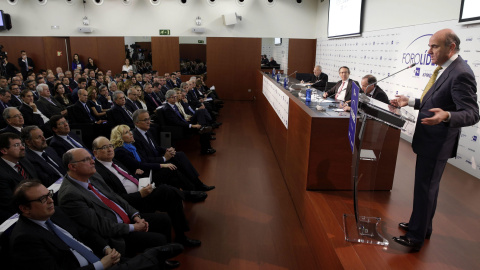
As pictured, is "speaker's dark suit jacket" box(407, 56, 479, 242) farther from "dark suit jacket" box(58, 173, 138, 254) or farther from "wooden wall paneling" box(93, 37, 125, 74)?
"wooden wall paneling" box(93, 37, 125, 74)

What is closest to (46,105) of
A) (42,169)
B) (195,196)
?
(42,169)

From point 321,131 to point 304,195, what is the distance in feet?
2.20

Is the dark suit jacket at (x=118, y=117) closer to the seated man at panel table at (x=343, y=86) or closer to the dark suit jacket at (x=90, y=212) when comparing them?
the dark suit jacket at (x=90, y=212)

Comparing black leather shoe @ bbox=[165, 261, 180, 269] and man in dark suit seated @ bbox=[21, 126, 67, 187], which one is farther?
man in dark suit seated @ bbox=[21, 126, 67, 187]

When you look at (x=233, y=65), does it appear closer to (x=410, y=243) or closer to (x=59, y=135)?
(x=59, y=135)

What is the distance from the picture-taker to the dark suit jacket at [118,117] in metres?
5.09

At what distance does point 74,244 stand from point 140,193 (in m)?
0.94

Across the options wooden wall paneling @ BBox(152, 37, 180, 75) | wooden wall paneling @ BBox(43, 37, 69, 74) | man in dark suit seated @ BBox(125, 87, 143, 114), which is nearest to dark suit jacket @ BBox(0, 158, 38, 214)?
man in dark suit seated @ BBox(125, 87, 143, 114)

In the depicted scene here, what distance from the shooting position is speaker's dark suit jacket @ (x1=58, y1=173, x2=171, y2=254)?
2207 mm

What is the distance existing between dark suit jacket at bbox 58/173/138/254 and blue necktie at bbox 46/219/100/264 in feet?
0.64

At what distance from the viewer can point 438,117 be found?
5.96 feet

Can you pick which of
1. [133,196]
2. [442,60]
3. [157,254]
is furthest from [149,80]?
[442,60]

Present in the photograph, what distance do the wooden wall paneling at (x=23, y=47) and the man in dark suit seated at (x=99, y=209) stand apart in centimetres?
1153

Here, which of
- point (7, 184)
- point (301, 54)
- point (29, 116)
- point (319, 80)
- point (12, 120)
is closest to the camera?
point (7, 184)
